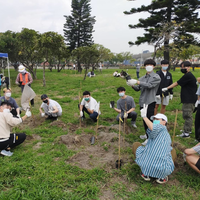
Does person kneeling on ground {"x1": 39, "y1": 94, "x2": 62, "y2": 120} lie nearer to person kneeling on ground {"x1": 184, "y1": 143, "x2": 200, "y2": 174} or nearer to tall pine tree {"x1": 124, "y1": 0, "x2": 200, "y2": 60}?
person kneeling on ground {"x1": 184, "y1": 143, "x2": 200, "y2": 174}

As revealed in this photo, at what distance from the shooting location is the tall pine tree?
10.3 m

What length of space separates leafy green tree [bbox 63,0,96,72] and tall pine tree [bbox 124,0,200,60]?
14.7 metres

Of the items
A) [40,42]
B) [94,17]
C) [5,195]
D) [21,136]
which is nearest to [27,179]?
[5,195]

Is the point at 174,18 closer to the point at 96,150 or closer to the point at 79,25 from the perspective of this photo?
the point at 96,150

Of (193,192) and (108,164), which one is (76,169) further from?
(193,192)

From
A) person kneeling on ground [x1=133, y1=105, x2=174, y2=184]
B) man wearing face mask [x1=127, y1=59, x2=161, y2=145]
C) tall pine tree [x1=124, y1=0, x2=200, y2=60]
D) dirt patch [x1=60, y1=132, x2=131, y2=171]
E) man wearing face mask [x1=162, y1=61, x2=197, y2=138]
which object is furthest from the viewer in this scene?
tall pine tree [x1=124, y1=0, x2=200, y2=60]

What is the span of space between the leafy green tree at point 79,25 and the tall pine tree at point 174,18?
1474cm

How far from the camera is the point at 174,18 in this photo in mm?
11164

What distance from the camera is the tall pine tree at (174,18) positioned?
10328mm

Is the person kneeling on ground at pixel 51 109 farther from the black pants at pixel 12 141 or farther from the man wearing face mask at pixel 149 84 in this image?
the man wearing face mask at pixel 149 84

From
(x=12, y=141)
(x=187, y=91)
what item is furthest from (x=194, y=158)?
(x=12, y=141)

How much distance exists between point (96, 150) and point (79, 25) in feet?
81.5

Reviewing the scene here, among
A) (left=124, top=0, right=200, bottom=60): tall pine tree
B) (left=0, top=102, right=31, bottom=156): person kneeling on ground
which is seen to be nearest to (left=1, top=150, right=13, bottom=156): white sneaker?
(left=0, top=102, right=31, bottom=156): person kneeling on ground

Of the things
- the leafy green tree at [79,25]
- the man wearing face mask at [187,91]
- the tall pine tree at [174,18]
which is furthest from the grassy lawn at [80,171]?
the leafy green tree at [79,25]
